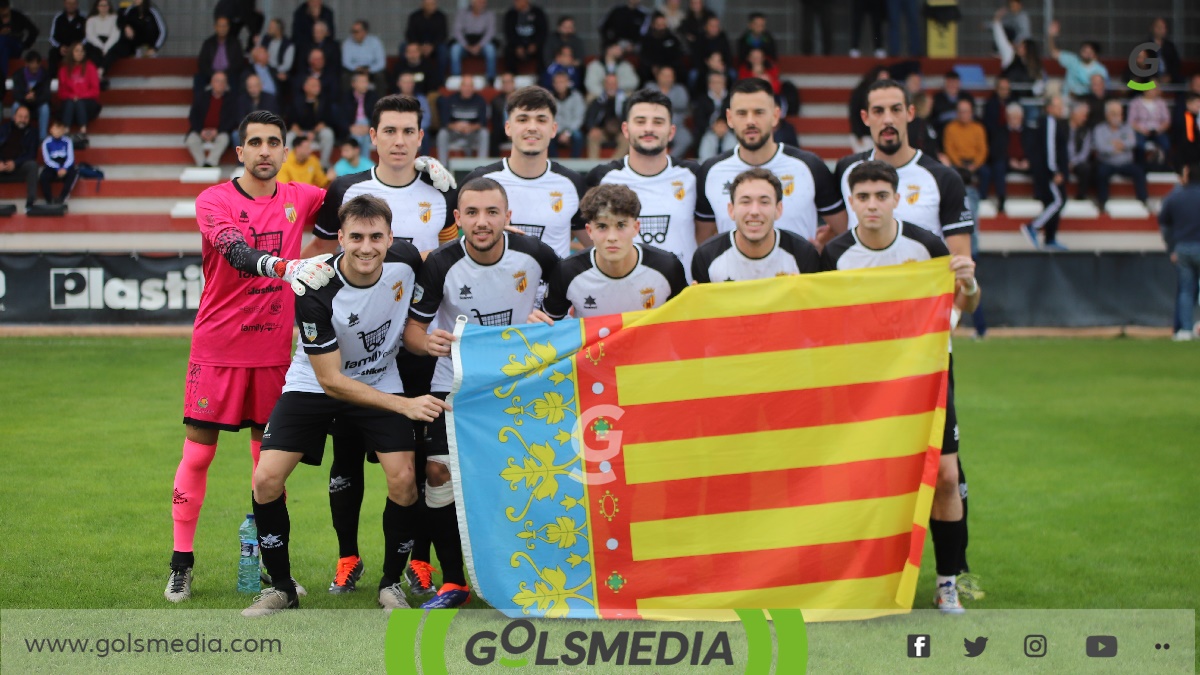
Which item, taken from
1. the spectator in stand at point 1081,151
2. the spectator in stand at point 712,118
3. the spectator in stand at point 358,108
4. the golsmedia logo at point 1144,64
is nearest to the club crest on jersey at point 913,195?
the spectator in stand at point 712,118

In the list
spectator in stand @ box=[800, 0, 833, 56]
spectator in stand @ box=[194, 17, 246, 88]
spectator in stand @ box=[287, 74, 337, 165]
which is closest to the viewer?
spectator in stand @ box=[287, 74, 337, 165]

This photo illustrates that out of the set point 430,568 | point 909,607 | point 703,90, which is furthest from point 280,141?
point 703,90

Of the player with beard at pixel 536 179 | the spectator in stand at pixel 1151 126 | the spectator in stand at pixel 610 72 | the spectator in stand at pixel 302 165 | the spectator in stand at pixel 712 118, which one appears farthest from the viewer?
the spectator in stand at pixel 1151 126

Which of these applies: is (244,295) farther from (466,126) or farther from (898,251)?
(466,126)

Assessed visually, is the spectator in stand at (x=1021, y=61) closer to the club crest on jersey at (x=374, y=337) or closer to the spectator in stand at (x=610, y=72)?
the spectator in stand at (x=610, y=72)

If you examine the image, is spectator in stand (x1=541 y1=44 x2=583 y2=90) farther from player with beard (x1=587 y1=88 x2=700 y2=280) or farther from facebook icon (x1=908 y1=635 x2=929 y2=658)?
facebook icon (x1=908 y1=635 x2=929 y2=658)

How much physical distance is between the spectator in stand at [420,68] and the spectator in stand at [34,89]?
5.44 m

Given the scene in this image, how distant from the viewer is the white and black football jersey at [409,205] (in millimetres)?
6441

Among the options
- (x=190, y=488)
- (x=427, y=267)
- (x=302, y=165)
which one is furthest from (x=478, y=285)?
(x=302, y=165)

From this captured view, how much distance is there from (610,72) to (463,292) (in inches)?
589

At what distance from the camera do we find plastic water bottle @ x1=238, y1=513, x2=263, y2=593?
6.13 m

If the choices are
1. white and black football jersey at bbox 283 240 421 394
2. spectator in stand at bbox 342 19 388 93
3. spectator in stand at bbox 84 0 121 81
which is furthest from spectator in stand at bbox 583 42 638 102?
white and black football jersey at bbox 283 240 421 394

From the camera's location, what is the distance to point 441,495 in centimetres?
601

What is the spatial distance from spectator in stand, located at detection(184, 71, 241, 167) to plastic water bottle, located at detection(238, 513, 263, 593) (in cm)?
1473
